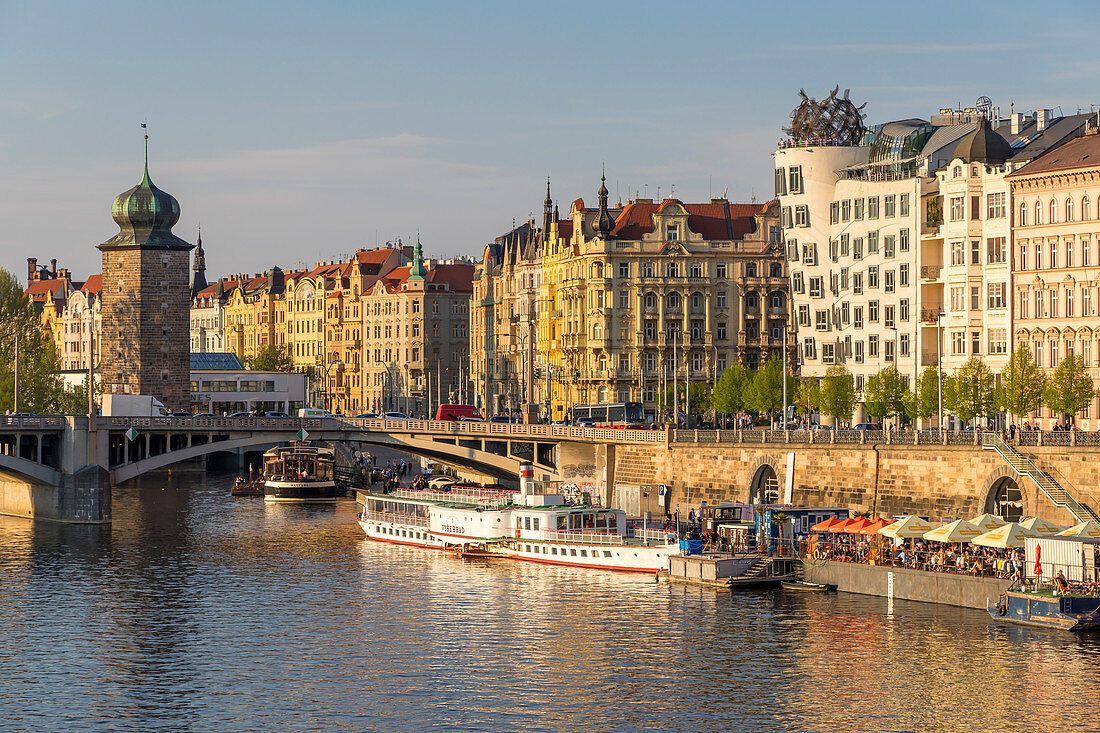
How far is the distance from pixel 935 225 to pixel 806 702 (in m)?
63.3

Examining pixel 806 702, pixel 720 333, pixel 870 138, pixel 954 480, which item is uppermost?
pixel 870 138

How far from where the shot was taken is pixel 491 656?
250 ft

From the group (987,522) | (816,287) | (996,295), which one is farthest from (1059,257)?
(987,522)

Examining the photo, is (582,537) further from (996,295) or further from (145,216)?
(145,216)

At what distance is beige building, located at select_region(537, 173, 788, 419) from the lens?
170 meters

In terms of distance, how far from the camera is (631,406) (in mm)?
148500

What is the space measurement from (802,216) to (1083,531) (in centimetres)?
6062

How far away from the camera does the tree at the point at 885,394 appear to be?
12100 cm

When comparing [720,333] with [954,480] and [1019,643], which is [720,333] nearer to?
[954,480]

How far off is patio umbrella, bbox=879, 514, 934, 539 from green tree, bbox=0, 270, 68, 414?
93.2m

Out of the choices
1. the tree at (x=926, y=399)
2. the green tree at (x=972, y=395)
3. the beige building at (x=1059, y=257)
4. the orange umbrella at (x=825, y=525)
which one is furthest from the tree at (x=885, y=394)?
the orange umbrella at (x=825, y=525)

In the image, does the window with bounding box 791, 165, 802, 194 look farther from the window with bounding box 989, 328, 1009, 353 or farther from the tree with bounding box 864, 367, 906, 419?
the window with bounding box 989, 328, 1009, 353

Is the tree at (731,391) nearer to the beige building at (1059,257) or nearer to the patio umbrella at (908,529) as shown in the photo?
the beige building at (1059,257)

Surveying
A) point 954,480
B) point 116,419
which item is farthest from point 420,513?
point 954,480
